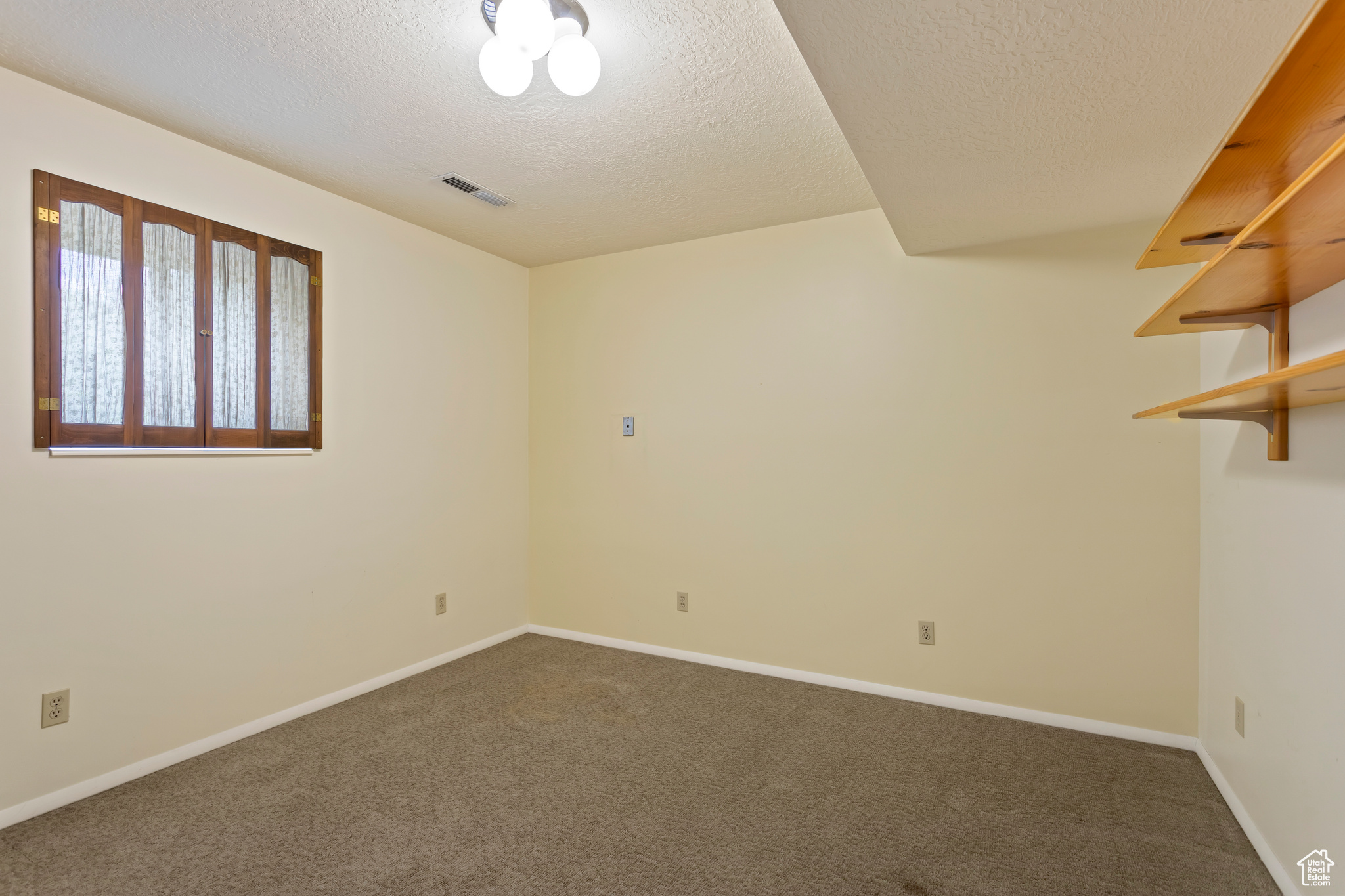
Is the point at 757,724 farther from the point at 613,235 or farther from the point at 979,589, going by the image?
the point at 613,235

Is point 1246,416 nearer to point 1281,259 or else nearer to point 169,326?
point 1281,259

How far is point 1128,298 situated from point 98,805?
14.3 ft

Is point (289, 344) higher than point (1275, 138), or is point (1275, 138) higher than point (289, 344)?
point (1275, 138)

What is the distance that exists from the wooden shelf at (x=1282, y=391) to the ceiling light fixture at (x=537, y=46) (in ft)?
5.92

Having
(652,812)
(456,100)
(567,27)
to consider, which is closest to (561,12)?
(567,27)

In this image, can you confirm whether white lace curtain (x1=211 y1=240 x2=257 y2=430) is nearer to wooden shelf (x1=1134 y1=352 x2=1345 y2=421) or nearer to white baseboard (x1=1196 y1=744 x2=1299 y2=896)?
wooden shelf (x1=1134 y1=352 x2=1345 y2=421)

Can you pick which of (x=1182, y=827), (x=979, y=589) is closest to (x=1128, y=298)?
(x=979, y=589)

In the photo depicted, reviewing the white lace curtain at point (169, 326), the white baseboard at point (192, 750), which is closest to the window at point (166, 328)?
the white lace curtain at point (169, 326)

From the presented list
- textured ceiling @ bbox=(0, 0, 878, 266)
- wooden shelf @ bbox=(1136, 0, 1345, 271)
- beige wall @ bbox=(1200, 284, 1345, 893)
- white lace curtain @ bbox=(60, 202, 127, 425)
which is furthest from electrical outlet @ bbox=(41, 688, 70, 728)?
beige wall @ bbox=(1200, 284, 1345, 893)

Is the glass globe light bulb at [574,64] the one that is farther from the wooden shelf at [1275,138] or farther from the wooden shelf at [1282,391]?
the wooden shelf at [1282,391]

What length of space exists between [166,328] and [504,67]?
69.3 inches

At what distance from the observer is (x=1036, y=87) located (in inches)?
67.1

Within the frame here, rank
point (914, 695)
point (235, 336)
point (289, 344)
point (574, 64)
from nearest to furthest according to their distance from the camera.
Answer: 1. point (574, 64)
2. point (235, 336)
3. point (289, 344)
4. point (914, 695)

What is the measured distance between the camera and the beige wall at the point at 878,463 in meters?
2.83
